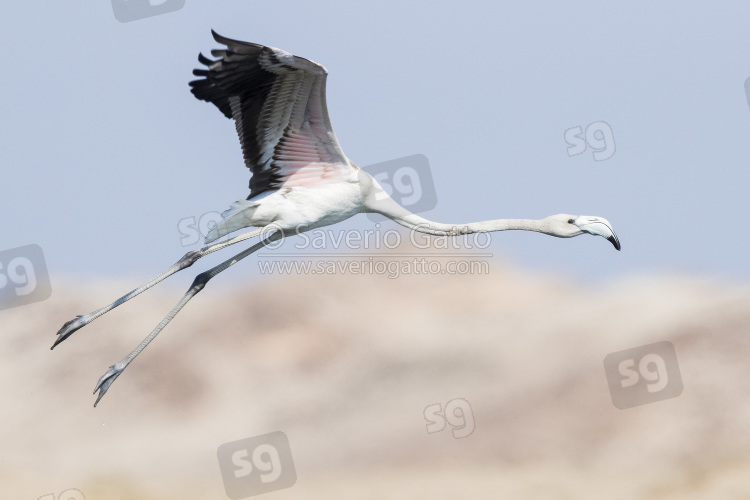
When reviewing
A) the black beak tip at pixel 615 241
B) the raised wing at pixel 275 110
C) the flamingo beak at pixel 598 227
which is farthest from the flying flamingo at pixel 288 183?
the black beak tip at pixel 615 241

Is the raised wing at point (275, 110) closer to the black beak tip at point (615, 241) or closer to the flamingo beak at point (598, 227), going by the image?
the flamingo beak at point (598, 227)

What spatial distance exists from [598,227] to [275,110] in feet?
12.0

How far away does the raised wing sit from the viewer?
10328 millimetres

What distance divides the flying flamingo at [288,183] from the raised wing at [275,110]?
0.01 m

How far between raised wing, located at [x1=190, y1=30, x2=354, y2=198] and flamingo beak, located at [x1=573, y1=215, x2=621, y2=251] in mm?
2671

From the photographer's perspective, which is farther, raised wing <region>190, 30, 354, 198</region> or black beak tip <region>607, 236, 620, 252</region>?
raised wing <region>190, 30, 354, 198</region>

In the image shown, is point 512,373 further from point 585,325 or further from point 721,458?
point 721,458

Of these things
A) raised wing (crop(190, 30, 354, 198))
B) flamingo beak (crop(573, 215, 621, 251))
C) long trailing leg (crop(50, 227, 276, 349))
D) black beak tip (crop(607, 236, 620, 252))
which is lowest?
black beak tip (crop(607, 236, 620, 252))

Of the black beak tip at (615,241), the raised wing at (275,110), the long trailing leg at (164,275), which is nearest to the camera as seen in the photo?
the black beak tip at (615,241)

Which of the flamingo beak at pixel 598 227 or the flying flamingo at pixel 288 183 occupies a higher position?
the flying flamingo at pixel 288 183

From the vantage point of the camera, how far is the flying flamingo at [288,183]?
1098 cm

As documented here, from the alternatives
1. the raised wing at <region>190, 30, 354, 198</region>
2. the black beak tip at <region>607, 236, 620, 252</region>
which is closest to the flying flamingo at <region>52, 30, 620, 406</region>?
the raised wing at <region>190, 30, 354, 198</region>

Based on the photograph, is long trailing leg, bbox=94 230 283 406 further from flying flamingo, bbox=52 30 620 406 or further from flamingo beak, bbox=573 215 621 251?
flamingo beak, bbox=573 215 621 251

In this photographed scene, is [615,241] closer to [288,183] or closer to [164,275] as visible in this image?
[288,183]
